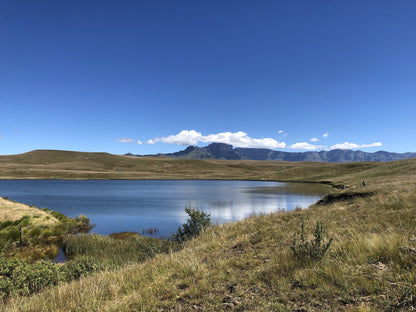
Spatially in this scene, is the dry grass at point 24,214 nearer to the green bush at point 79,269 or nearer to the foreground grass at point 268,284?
the green bush at point 79,269

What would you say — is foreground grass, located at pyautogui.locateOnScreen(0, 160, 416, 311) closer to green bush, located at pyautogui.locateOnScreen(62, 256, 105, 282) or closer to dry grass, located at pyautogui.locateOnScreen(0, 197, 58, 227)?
green bush, located at pyautogui.locateOnScreen(62, 256, 105, 282)

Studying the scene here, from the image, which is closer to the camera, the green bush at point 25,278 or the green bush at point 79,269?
the green bush at point 25,278

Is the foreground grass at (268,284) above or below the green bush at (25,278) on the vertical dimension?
above

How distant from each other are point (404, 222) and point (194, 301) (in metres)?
8.50

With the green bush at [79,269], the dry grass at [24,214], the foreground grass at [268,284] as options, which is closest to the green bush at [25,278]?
the green bush at [79,269]

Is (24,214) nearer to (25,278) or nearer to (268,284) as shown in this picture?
(25,278)

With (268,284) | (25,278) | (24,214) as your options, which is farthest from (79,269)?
(24,214)

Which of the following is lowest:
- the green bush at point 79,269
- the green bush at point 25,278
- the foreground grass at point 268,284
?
the green bush at point 79,269

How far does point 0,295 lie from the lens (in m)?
7.69

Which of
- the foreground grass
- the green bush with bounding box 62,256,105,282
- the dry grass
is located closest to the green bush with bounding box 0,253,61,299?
the green bush with bounding box 62,256,105,282

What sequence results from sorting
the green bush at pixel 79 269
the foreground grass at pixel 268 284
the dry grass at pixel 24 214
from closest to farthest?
the foreground grass at pixel 268 284 < the green bush at pixel 79 269 < the dry grass at pixel 24 214

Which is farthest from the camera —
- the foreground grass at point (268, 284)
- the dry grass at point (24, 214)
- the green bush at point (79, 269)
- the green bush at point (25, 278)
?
the dry grass at point (24, 214)

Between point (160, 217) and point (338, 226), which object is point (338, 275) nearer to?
point (338, 226)

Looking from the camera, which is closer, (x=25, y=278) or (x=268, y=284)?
(x=268, y=284)
